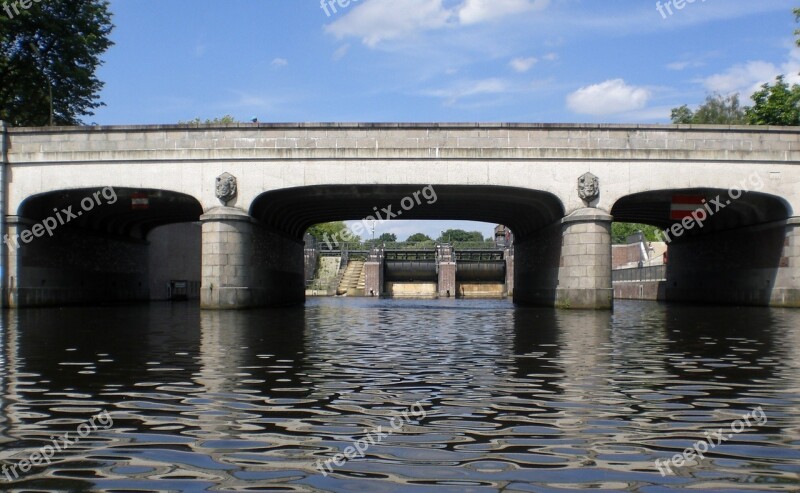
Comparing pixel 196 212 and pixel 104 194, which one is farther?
pixel 196 212

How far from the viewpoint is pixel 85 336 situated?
17.0 metres

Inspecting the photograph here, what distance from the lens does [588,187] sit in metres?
31.3

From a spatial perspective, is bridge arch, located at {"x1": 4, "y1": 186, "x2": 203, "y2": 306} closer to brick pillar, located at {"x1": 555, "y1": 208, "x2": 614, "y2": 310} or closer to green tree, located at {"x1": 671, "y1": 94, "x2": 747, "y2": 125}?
brick pillar, located at {"x1": 555, "y1": 208, "x2": 614, "y2": 310}

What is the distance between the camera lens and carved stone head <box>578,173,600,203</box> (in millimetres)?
31297

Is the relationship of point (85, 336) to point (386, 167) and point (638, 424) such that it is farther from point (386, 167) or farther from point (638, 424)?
point (386, 167)

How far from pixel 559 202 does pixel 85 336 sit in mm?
21490

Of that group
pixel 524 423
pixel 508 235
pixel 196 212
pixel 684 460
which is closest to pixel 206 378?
pixel 524 423

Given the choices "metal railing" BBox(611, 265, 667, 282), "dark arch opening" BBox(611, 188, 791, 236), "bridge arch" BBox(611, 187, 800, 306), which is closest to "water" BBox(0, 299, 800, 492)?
"dark arch opening" BBox(611, 188, 791, 236)

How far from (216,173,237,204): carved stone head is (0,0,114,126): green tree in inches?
686

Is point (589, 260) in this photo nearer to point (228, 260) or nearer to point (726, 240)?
point (726, 240)

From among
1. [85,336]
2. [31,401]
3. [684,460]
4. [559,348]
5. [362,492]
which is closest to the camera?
[362,492]

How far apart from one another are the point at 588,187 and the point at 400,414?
2548 cm

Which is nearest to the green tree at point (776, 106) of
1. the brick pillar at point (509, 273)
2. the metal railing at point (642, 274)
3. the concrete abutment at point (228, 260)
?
the metal railing at point (642, 274)

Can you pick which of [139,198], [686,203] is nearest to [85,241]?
[139,198]
